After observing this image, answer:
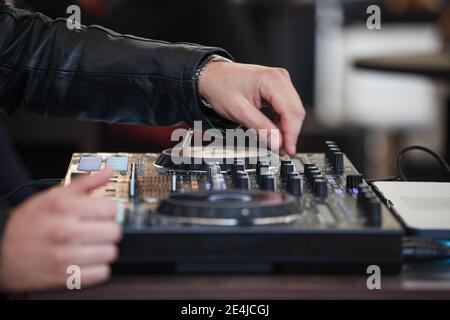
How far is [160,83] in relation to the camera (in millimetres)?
1224

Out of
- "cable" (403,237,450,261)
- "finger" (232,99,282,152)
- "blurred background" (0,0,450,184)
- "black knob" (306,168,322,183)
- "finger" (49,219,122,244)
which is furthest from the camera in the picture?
"blurred background" (0,0,450,184)

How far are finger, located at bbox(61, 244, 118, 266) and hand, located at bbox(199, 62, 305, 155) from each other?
36 cm

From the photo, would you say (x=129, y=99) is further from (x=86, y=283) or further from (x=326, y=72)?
(x=326, y=72)

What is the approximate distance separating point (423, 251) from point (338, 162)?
22 centimetres

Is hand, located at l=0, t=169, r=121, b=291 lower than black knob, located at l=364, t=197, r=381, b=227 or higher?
lower

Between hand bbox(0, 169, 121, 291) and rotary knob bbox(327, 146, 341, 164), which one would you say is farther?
rotary knob bbox(327, 146, 341, 164)

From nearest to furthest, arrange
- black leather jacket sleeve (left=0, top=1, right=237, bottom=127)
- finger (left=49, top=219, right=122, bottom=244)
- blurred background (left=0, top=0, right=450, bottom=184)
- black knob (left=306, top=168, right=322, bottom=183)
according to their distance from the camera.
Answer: finger (left=49, top=219, right=122, bottom=244), black knob (left=306, top=168, right=322, bottom=183), black leather jacket sleeve (left=0, top=1, right=237, bottom=127), blurred background (left=0, top=0, right=450, bottom=184)

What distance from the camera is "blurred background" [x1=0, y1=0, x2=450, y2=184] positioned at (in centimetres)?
281

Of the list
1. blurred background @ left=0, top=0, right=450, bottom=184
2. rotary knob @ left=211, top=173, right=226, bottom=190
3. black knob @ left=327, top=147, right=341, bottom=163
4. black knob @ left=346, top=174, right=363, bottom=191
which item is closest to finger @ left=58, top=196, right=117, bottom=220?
rotary knob @ left=211, top=173, right=226, bottom=190

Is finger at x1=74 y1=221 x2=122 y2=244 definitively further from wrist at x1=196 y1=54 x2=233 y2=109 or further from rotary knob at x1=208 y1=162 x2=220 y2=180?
wrist at x1=196 y1=54 x2=233 y2=109

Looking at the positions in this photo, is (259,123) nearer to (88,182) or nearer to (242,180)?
(242,180)

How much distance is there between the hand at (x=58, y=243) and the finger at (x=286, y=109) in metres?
0.36

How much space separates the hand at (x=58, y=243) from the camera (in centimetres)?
78
